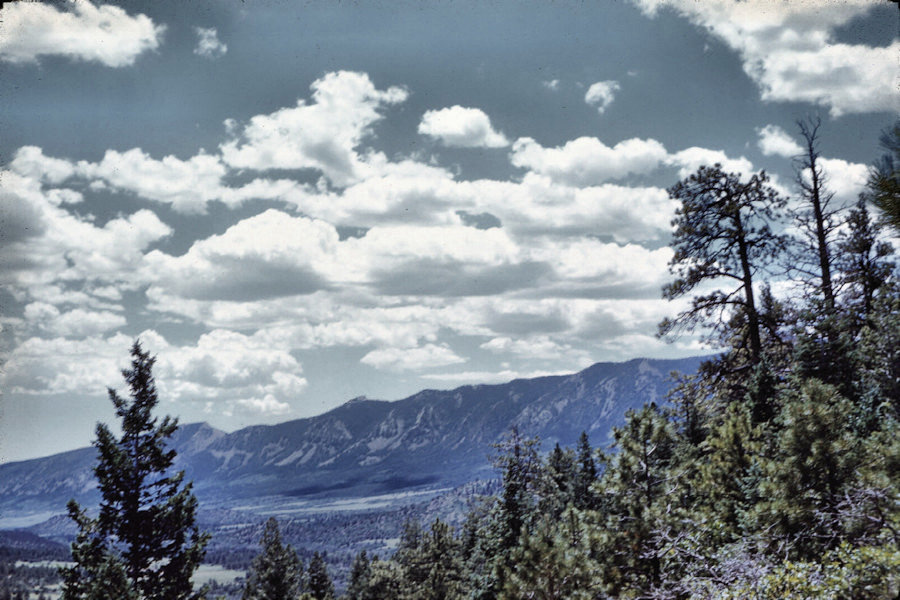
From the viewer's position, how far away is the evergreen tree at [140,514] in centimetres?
2433

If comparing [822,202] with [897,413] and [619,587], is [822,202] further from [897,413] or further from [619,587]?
[619,587]

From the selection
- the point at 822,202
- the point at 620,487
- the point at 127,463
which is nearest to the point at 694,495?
the point at 620,487

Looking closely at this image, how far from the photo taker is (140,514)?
25406mm

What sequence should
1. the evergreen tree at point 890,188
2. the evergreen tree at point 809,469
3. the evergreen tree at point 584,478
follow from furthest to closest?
the evergreen tree at point 584,478 < the evergreen tree at point 809,469 < the evergreen tree at point 890,188

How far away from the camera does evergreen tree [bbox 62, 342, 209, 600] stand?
2433cm

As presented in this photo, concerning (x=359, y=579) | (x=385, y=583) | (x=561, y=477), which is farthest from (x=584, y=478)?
(x=359, y=579)

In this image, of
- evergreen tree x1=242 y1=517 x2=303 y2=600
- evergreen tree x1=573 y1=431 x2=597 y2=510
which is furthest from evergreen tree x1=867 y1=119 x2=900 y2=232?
evergreen tree x1=242 y1=517 x2=303 y2=600

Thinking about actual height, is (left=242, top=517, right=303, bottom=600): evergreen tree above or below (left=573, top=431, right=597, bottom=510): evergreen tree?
below

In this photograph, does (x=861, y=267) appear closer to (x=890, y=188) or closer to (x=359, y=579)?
(x=890, y=188)

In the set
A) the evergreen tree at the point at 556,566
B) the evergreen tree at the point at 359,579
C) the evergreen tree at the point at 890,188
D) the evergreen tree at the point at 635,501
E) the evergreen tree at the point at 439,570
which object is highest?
the evergreen tree at the point at 890,188

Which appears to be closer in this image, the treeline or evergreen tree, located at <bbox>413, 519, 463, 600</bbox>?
the treeline

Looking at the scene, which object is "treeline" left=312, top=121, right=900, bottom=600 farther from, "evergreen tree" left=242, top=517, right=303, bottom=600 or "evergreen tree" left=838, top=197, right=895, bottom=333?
"evergreen tree" left=242, top=517, right=303, bottom=600

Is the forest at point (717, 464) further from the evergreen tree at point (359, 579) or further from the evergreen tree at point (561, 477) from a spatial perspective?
the evergreen tree at point (359, 579)

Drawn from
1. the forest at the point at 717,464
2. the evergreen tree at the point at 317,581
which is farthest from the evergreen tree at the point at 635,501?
the evergreen tree at the point at 317,581
